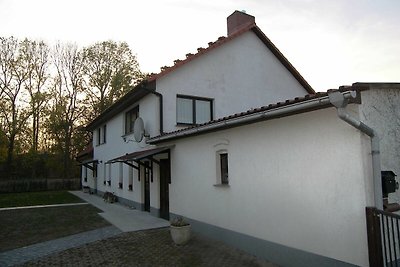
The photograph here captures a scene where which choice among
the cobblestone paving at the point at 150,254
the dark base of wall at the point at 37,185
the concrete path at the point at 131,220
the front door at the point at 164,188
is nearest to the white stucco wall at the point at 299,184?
the cobblestone paving at the point at 150,254

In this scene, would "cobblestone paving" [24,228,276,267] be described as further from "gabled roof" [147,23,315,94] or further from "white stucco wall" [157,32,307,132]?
"gabled roof" [147,23,315,94]

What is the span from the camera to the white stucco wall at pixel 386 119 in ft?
18.6

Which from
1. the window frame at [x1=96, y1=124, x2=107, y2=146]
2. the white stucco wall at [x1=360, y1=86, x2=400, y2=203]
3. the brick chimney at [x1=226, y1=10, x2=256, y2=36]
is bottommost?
the white stucco wall at [x1=360, y1=86, x2=400, y2=203]

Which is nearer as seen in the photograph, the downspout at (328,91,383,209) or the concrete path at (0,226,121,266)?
the downspout at (328,91,383,209)

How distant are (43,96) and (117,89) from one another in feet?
24.6

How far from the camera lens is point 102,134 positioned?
22484mm

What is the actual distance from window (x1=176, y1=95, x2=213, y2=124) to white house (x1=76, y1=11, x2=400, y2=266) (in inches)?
1.7

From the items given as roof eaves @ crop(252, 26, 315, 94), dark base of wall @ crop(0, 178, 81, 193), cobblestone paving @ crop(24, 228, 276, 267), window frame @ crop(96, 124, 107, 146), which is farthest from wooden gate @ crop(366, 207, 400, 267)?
dark base of wall @ crop(0, 178, 81, 193)

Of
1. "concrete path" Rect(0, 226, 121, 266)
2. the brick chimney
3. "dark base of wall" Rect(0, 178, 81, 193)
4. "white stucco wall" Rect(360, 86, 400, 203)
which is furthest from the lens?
"dark base of wall" Rect(0, 178, 81, 193)

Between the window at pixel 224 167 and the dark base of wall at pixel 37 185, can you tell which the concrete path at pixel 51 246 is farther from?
the dark base of wall at pixel 37 185

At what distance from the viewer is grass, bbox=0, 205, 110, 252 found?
969cm

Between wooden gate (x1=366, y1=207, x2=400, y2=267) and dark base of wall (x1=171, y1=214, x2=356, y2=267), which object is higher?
wooden gate (x1=366, y1=207, x2=400, y2=267)

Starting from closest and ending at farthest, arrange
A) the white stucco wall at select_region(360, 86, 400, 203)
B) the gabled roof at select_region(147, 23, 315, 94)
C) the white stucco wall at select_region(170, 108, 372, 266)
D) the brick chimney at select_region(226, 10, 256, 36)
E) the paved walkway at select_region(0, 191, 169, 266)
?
the white stucco wall at select_region(170, 108, 372, 266) → the white stucco wall at select_region(360, 86, 400, 203) → the paved walkway at select_region(0, 191, 169, 266) → the gabled roof at select_region(147, 23, 315, 94) → the brick chimney at select_region(226, 10, 256, 36)

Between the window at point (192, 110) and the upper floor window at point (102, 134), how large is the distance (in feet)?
33.4
